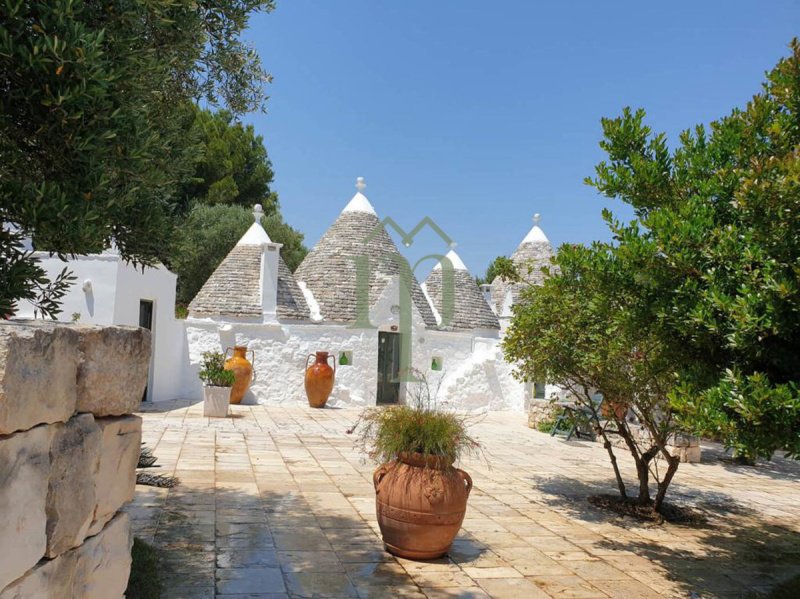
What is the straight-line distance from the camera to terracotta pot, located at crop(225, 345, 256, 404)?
1606 centimetres

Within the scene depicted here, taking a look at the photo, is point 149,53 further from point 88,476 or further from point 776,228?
point 776,228

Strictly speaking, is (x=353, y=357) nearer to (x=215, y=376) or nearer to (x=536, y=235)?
(x=215, y=376)

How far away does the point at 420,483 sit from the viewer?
506cm

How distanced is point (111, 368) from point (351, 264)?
1646 cm

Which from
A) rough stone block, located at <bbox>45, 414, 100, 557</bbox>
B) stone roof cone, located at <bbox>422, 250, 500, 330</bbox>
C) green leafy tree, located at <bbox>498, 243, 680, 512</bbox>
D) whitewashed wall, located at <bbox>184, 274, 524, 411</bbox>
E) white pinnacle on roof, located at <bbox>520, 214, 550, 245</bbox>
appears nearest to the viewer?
rough stone block, located at <bbox>45, 414, 100, 557</bbox>

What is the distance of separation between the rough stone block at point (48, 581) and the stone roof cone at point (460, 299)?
17.6 meters

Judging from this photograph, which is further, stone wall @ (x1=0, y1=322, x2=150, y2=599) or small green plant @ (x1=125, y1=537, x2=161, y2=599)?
small green plant @ (x1=125, y1=537, x2=161, y2=599)

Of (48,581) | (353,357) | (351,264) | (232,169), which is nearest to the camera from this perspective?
(48,581)

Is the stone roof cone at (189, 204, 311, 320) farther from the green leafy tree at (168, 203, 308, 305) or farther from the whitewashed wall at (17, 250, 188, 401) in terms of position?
the green leafy tree at (168, 203, 308, 305)

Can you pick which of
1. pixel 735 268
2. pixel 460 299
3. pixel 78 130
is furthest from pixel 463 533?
pixel 460 299

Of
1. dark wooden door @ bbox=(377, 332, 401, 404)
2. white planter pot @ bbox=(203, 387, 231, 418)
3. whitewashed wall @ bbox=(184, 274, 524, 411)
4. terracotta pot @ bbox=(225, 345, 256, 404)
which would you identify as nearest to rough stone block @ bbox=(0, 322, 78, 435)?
white planter pot @ bbox=(203, 387, 231, 418)

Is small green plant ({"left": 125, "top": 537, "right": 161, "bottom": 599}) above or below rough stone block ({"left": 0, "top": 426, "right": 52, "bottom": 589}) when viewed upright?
below

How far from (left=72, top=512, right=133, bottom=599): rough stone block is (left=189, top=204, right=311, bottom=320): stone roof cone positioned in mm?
14251

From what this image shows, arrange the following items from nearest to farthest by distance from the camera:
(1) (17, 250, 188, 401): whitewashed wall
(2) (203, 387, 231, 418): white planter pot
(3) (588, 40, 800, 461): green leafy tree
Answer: (3) (588, 40, 800, 461): green leafy tree → (2) (203, 387, 231, 418): white planter pot → (1) (17, 250, 188, 401): whitewashed wall
